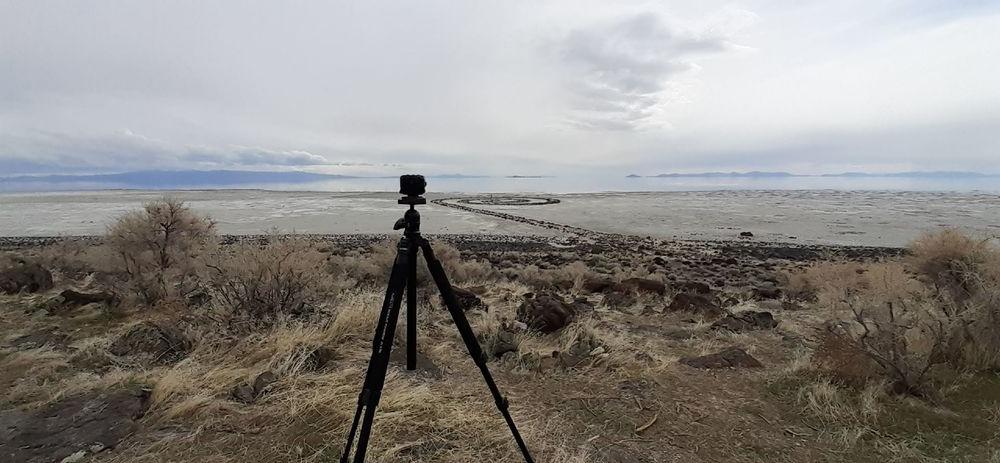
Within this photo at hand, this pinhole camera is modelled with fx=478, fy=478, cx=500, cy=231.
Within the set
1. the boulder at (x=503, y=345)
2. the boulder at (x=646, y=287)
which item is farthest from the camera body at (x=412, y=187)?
the boulder at (x=646, y=287)

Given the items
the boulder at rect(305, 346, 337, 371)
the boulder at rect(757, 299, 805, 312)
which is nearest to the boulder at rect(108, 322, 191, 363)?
the boulder at rect(305, 346, 337, 371)

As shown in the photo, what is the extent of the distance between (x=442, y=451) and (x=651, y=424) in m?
1.69

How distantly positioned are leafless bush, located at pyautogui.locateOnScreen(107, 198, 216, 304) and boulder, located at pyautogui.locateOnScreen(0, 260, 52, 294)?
72.4 inches

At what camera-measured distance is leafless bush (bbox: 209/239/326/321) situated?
5863 millimetres

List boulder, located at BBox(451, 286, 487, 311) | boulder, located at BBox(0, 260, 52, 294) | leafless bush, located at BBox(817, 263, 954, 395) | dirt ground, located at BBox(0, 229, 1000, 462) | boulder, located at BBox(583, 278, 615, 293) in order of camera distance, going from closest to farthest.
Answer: dirt ground, located at BBox(0, 229, 1000, 462) < leafless bush, located at BBox(817, 263, 954, 395) < boulder, located at BBox(451, 286, 487, 311) < boulder, located at BBox(0, 260, 52, 294) < boulder, located at BBox(583, 278, 615, 293)

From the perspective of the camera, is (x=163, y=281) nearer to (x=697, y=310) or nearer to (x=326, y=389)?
(x=326, y=389)

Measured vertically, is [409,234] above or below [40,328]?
above

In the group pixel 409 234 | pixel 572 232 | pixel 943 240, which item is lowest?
pixel 572 232

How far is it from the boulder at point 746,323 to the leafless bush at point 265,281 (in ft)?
19.3

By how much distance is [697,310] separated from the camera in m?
8.31

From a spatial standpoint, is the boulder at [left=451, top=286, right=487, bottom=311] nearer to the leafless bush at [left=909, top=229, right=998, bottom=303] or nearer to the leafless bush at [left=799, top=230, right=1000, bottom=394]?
the leafless bush at [left=799, top=230, right=1000, bottom=394]

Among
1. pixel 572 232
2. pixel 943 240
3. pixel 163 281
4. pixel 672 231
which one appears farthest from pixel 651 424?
pixel 672 231

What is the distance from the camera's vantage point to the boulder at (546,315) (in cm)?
646

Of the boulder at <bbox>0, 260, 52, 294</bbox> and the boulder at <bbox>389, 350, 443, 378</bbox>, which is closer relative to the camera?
the boulder at <bbox>389, 350, 443, 378</bbox>
